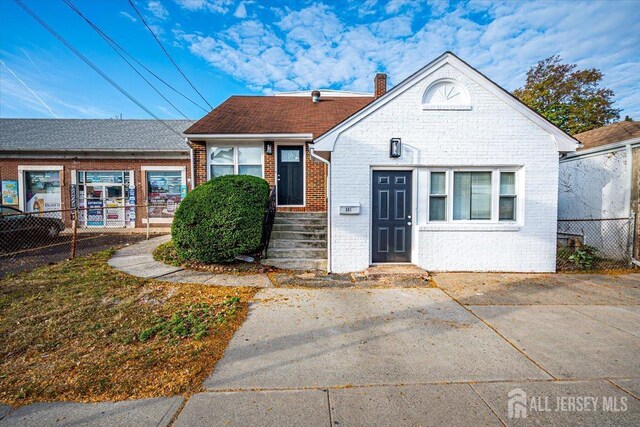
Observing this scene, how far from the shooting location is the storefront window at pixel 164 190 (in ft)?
45.4

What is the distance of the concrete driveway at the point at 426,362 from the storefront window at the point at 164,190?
10758 mm

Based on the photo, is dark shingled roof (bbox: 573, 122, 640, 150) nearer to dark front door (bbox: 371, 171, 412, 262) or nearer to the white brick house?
the white brick house

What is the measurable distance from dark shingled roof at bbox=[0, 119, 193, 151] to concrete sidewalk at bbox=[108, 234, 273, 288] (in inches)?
299

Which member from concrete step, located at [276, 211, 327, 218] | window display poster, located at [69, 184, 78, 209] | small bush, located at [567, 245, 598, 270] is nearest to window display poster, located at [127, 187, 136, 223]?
window display poster, located at [69, 184, 78, 209]

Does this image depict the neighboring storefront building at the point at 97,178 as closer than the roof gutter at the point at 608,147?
No

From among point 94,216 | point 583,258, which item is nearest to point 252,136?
point 583,258

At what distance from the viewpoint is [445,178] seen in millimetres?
6891

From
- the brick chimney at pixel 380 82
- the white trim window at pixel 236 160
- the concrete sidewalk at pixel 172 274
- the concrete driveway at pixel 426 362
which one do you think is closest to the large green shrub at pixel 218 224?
the concrete sidewalk at pixel 172 274

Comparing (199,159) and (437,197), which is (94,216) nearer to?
→ (199,159)

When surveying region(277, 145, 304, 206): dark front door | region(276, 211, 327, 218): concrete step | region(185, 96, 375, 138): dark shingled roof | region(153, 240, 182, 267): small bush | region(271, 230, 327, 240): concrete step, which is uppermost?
region(185, 96, 375, 138): dark shingled roof

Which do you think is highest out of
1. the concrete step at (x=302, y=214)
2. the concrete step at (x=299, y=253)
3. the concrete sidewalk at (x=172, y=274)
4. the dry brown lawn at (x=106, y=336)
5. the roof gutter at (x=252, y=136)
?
the roof gutter at (x=252, y=136)

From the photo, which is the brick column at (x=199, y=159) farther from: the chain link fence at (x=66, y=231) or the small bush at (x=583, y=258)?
the small bush at (x=583, y=258)

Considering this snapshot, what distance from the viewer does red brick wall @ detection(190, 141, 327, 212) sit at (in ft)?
32.3

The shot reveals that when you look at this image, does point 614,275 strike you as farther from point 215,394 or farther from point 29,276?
point 29,276
